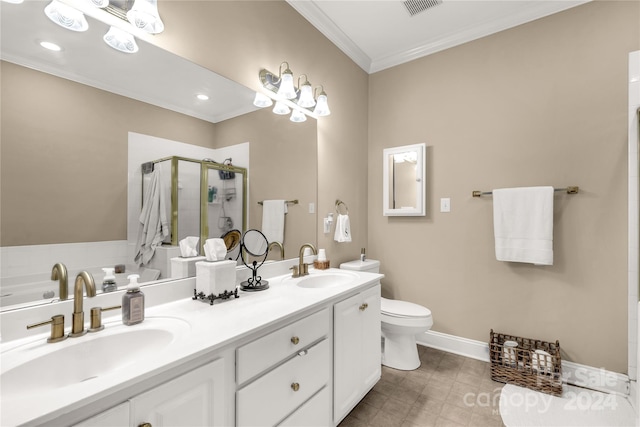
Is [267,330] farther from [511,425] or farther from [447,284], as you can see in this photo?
[447,284]

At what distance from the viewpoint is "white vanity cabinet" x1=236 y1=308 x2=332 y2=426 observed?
3.28 feet

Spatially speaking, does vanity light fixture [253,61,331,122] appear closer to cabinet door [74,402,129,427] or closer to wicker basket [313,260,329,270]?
wicker basket [313,260,329,270]

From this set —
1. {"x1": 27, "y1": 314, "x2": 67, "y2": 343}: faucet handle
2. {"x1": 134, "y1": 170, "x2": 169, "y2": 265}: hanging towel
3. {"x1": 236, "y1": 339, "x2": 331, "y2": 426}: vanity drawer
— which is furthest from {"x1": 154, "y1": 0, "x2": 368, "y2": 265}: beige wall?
{"x1": 27, "y1": 314, "x2": 67, "y2": 343}: faucet handle

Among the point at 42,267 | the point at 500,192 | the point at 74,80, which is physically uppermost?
the point at 74,80

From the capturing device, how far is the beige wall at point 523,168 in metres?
1.90

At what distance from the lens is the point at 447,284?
2494 millimetres

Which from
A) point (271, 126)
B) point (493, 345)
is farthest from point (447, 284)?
point (271, 126)

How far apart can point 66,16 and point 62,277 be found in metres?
0.92

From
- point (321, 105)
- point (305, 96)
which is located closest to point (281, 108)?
point (305, 96)

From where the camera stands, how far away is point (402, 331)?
2.12 meters

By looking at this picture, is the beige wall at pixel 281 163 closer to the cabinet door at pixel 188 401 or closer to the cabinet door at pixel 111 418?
the cabinet door at pixel 188 401

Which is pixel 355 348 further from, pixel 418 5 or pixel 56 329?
pixel 418 5

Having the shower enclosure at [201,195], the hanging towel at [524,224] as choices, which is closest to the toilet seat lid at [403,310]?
the hanging towel at [524,224]

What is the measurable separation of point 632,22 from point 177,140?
284cm
